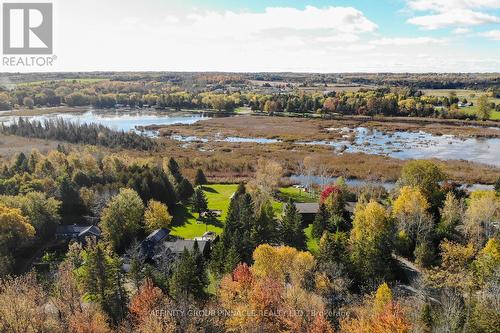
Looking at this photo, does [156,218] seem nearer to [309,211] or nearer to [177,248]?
[177,248]

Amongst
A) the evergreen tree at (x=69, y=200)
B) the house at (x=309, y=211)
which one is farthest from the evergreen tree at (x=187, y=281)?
the evergreen tree at (x=69, y=200)

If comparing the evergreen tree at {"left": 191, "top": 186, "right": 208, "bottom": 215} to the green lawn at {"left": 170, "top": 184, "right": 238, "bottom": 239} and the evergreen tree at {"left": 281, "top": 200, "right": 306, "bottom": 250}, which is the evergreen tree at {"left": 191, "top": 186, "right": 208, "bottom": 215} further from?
the evergreen tree at {"left": 281, "top": 200, "right": 306, "bottom": 250}

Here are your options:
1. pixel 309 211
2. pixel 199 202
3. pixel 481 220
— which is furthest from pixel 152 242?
pixel 481 220

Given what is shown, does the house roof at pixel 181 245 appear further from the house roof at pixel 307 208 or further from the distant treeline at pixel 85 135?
the distant treeline at pixel 85 135

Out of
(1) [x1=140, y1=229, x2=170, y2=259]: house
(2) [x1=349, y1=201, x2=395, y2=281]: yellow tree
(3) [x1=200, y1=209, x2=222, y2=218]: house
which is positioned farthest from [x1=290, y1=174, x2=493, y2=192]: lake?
(1) [x1=140, y1=229, x2=170, y2=259]: house

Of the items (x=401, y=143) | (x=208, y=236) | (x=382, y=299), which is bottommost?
(x=208, y=236)
